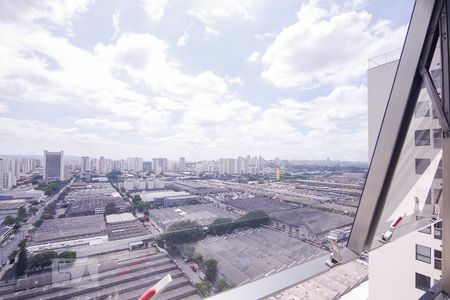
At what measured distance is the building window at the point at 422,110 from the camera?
1340 mm

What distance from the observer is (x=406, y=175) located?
1.59 meters

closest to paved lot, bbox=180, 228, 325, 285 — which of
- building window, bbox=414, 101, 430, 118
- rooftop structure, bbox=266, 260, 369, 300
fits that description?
rooftop structure, bbox=266, 260, 369, 300

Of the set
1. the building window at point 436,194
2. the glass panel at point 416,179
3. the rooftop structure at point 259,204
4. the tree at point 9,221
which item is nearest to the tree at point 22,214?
the tree at point 9,221

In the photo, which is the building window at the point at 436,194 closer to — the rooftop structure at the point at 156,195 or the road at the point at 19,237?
the rooftop structure at the point at 156,195

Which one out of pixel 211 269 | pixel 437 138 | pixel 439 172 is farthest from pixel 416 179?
pixel 211 269

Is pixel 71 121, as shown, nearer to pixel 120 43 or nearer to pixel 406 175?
pixel 120 43

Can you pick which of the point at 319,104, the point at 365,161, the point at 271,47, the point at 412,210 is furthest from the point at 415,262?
the point at 271,47

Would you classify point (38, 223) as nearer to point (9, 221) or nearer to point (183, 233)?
point (9, 221)

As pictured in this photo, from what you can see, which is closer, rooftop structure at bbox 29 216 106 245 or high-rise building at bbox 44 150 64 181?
rooftop structure at bbox 29 216 106 245

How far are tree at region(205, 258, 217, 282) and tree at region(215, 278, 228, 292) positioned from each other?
3cm

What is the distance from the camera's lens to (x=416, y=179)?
1.70m

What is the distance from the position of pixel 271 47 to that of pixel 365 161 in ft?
3.63

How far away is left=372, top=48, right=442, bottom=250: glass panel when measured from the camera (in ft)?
4.41

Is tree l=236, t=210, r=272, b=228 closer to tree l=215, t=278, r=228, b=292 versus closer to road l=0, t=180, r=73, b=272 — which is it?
tree l=215, t=278, r=228, b=292
